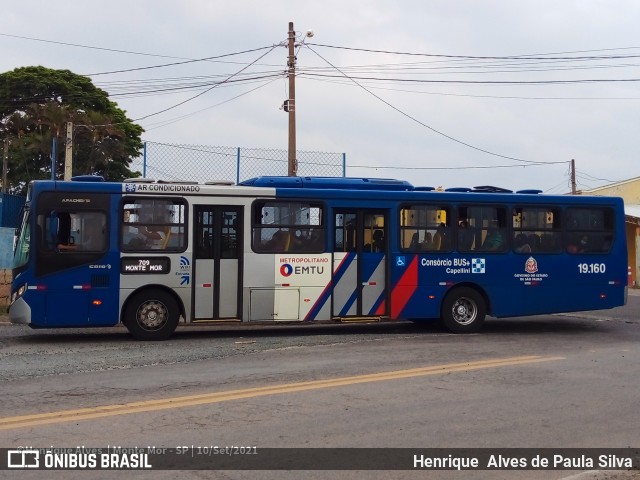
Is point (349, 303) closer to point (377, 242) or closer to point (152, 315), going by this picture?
point (377, 242)

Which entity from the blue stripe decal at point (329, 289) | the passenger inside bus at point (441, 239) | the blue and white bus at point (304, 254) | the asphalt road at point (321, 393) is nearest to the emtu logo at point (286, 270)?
the blue and white bus at point (304, 254)

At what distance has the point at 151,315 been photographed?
13297 millimetres

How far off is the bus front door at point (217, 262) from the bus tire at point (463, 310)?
4.25 meters

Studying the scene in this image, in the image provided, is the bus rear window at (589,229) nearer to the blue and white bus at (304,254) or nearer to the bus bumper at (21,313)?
the blue and white bus at (304,254)

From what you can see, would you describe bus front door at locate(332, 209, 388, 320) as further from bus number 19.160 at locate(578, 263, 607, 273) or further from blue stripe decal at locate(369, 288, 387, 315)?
bus number 19.160 at locate(578, 263, 607, 273)

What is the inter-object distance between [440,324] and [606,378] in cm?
585

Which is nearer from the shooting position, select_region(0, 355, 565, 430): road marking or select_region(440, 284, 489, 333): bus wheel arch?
select_region(0, 355, 565, 430): road marking

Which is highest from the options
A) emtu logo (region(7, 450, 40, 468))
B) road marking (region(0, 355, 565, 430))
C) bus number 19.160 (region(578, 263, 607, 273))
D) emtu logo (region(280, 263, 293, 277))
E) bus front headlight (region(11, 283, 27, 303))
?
bus number 19.160 (region(578, 263, 607, 273))

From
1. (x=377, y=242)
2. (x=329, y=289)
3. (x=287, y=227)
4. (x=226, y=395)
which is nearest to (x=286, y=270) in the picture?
(x=287, y=227)

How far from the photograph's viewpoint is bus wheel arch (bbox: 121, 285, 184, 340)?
13203 millimetres

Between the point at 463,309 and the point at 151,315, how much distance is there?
6.22 metres

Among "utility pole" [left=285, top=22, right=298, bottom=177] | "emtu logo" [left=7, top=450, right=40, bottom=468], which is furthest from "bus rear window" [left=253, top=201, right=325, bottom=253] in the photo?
"emtu logo" [left=7, top=450, right=40, bottom=468]

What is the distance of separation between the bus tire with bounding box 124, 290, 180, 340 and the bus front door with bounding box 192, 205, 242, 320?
17.0 inches

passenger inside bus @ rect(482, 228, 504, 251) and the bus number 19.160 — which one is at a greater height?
passenger inside bus @ rect(482, 228, 504, 251)
